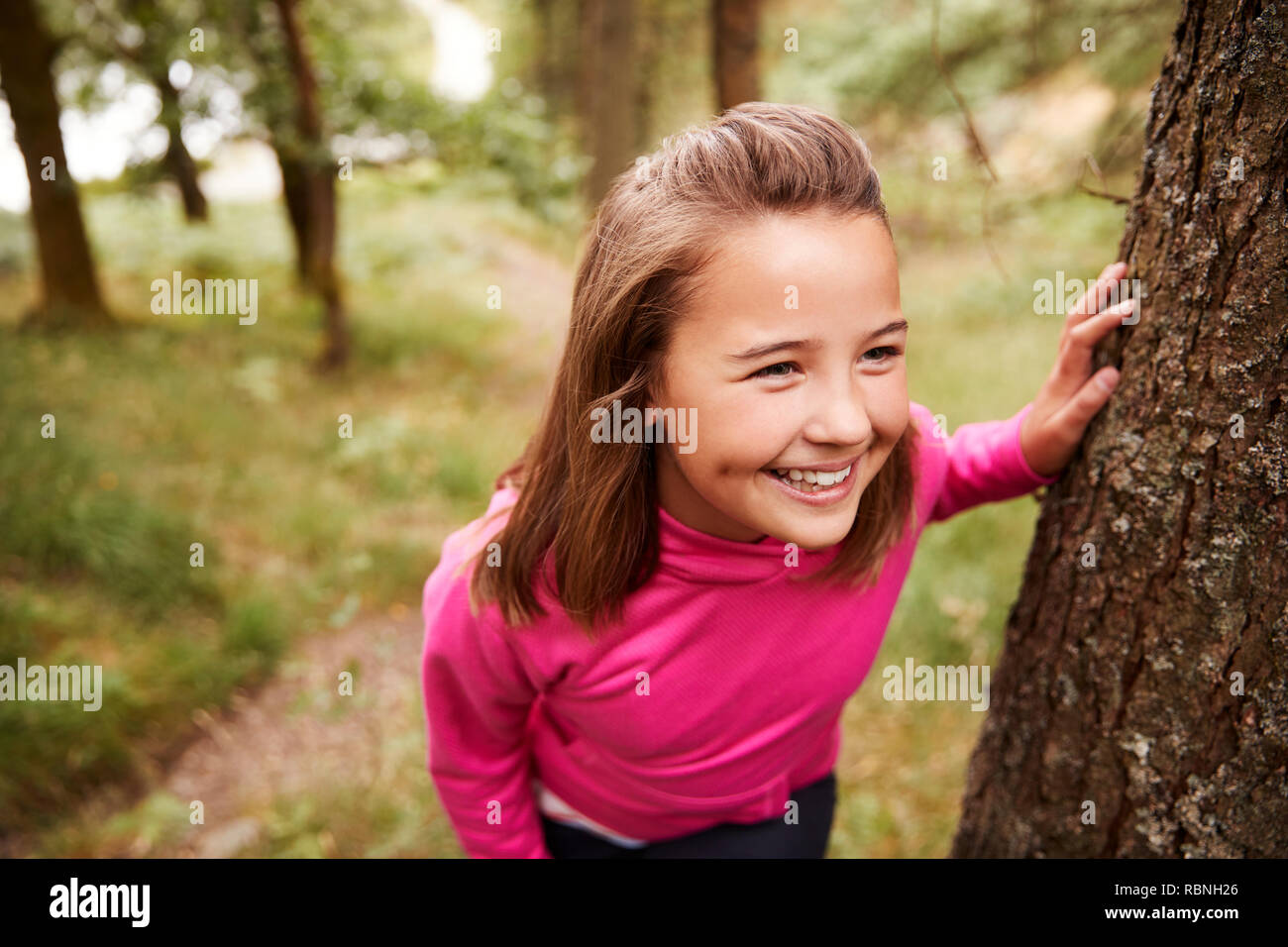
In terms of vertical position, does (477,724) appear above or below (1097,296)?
below

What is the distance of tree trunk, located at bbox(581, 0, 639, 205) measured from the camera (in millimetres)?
6844

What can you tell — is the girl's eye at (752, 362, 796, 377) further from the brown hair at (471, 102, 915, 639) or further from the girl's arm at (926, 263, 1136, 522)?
the girl's arm at (926, 263, 1136, 522)

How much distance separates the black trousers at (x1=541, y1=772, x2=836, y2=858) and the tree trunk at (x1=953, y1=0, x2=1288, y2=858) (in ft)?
1.71

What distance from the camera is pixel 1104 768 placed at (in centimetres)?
164

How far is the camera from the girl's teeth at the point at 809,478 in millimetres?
1339

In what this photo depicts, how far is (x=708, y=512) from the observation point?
153 centimetres

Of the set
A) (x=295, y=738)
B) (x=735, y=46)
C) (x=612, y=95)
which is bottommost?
(x=295, y=738)

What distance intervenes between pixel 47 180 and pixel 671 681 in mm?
8711

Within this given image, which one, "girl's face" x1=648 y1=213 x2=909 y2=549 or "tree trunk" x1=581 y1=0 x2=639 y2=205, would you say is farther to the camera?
"tree trunk" x1=581 y1=0 x2=639 y2=205

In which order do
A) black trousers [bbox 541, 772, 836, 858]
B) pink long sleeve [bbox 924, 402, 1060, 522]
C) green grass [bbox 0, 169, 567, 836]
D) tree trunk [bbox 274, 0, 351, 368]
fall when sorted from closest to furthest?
pink long sleeve [bbox 924, 402, 1060, 522] → black trousers [bbox 541, 772, 836, 858] → green grass [bbox 0, 169, 567, 836] → tree trunk [bbox 274, 0, 351, 368]

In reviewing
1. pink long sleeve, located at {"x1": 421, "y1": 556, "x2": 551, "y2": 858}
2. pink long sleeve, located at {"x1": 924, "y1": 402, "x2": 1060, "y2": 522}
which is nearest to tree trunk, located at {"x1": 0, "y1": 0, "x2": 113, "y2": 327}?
pink long sleeve, located at {"x1": 421, "y1": 556, "x2": 551, "y2": 858}

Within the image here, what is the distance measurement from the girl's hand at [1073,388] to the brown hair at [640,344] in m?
0.25

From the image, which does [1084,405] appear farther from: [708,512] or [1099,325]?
[708,512]

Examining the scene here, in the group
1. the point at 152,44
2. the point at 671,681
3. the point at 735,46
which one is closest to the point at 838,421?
the point at 671,681
